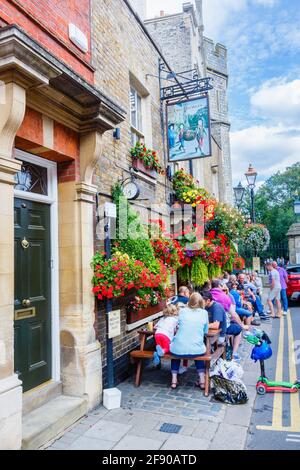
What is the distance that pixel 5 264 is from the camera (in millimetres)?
3533

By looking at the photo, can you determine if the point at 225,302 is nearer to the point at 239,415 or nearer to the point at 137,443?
the point at 239,415

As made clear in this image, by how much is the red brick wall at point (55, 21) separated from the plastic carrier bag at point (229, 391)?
4.90 metres

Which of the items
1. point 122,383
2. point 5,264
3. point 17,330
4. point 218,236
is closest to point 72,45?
point 5,264

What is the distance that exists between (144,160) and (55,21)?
121 inches

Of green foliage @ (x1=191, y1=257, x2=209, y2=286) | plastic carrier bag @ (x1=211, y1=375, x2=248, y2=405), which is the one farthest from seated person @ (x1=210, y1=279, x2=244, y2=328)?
plastic carrier bag @ (x1=211, y1=375, x2=248, y2=405)

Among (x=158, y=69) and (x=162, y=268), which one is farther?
(x=158, y=69)

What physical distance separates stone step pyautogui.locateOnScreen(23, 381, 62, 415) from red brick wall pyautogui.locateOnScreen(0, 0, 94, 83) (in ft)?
13.7

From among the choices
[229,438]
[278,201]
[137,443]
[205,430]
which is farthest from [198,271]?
Result: [278,201]

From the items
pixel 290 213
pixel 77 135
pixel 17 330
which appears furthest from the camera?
pixel 290 213

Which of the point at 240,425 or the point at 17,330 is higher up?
the point at 17,330

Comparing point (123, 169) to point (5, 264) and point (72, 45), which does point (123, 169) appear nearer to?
point (72, 45)

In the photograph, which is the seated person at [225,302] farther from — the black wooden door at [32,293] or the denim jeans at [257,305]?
the denim jeans at [257,305]

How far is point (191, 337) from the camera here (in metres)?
5.30

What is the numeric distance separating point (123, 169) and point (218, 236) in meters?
4.53
